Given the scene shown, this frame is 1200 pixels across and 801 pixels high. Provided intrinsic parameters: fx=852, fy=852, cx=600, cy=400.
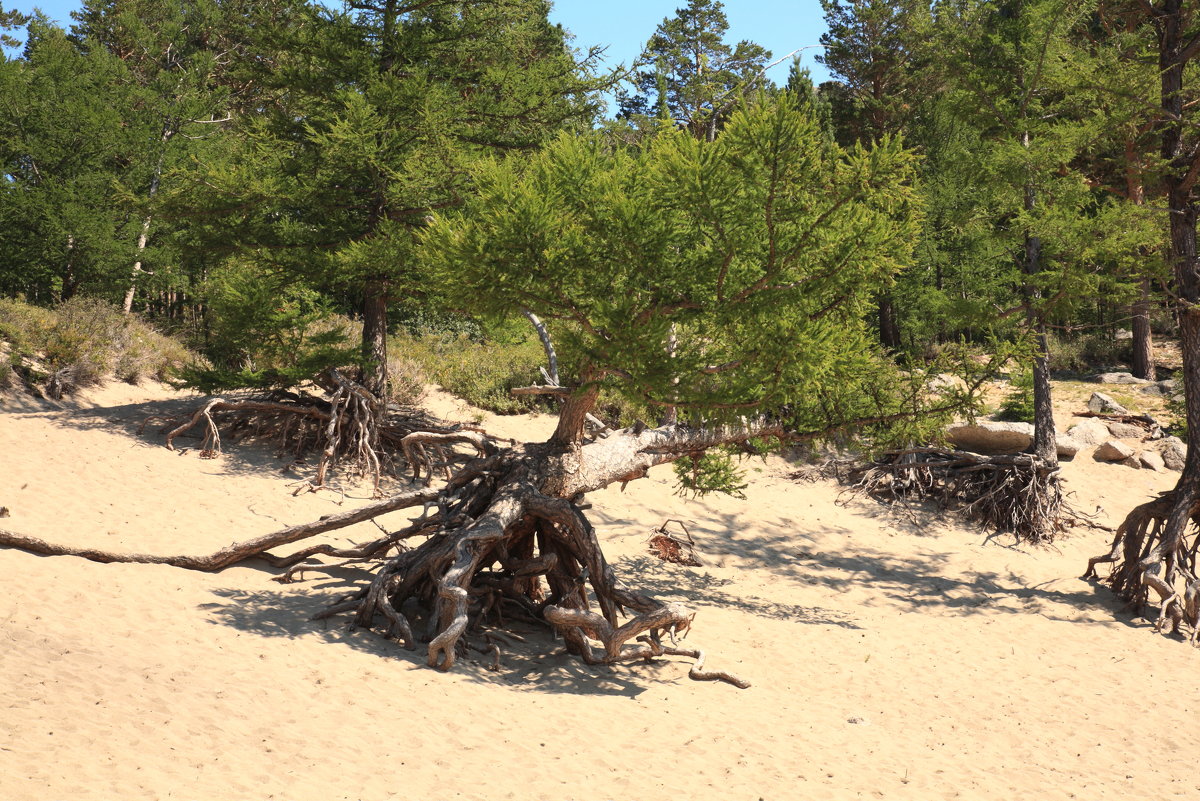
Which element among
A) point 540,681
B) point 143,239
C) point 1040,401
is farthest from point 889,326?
point 540,681

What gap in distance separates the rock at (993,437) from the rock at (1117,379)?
885 cm

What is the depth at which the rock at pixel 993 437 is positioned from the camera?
16625mm

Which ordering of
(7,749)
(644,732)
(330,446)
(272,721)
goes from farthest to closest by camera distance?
(330,446) → (644,732) → (272,721) → (7,749)

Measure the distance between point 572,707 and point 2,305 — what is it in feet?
50.2

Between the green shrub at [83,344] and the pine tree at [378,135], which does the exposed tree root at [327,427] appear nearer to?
the pine tree at [378,135]

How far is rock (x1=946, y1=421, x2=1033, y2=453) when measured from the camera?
Result: 16625 mm

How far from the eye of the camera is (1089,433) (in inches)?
724

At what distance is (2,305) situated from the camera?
16.4 metres

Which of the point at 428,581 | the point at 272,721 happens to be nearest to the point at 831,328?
the point at 428,581

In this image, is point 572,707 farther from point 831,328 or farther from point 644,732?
point 831,328

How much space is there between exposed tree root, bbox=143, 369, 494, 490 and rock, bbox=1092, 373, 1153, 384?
1935cm

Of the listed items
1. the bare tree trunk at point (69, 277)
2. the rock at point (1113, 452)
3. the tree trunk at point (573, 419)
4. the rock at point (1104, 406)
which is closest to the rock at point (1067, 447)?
the rock at point (1113, 452)

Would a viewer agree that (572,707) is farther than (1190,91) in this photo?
No

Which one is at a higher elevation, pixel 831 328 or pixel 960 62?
pixel 960 62
